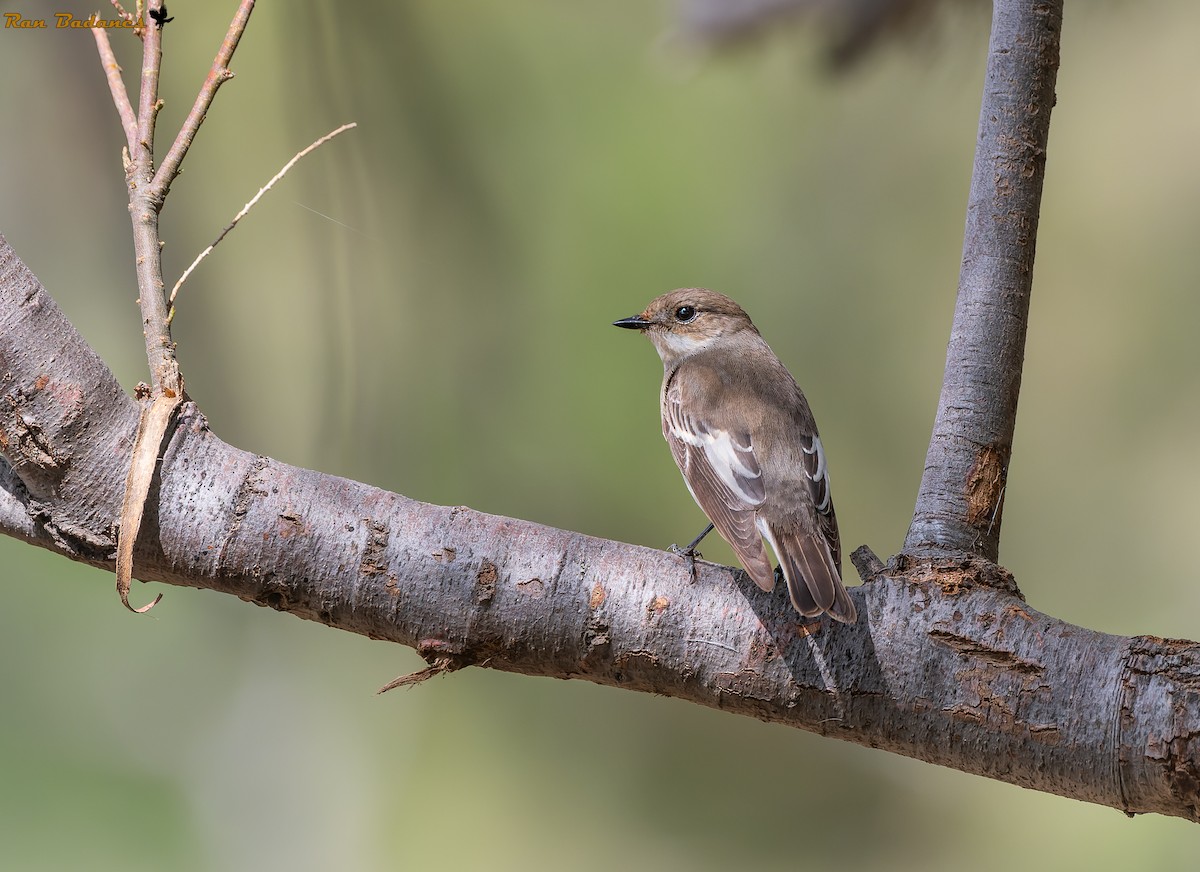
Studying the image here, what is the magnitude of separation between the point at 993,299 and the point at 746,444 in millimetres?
332

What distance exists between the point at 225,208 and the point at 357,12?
441 millimetres

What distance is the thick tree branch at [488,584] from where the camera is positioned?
707 mm

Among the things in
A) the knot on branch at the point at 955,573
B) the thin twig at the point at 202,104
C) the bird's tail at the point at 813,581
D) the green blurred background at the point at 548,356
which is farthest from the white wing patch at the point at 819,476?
the thin twig at the point at 202,104

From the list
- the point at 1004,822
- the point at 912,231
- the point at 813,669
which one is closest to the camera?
the point at 813,669

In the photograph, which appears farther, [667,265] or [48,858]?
[667,265]

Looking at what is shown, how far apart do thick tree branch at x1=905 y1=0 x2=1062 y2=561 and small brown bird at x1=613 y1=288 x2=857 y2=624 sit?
122 millimetres

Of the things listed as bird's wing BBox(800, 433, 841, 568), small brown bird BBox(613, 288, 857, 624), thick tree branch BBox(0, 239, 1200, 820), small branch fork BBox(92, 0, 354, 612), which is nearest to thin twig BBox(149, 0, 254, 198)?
small branch fork BBox(92, 0, 354, 612)

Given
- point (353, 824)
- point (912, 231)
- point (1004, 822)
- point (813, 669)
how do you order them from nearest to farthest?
point (813, 669) < point (1004, 822) < point (353, 824) < point (912, 231)

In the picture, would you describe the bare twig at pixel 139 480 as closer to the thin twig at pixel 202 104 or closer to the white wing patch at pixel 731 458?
the thin twig at pixel 202 104

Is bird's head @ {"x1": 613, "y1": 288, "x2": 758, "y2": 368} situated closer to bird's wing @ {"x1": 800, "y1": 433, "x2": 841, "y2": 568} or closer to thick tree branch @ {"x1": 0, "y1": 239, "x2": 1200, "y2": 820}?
bird's wing @ {"x1": 800, "y1": 433, "x2": 841, "y2": 568}

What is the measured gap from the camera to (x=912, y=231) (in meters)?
1.70

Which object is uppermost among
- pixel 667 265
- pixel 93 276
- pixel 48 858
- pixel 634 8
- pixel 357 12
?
pixel 634 8

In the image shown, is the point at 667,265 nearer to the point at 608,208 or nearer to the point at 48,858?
the point at 608,208

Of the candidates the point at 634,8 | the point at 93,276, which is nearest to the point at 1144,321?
the point at 634,8
